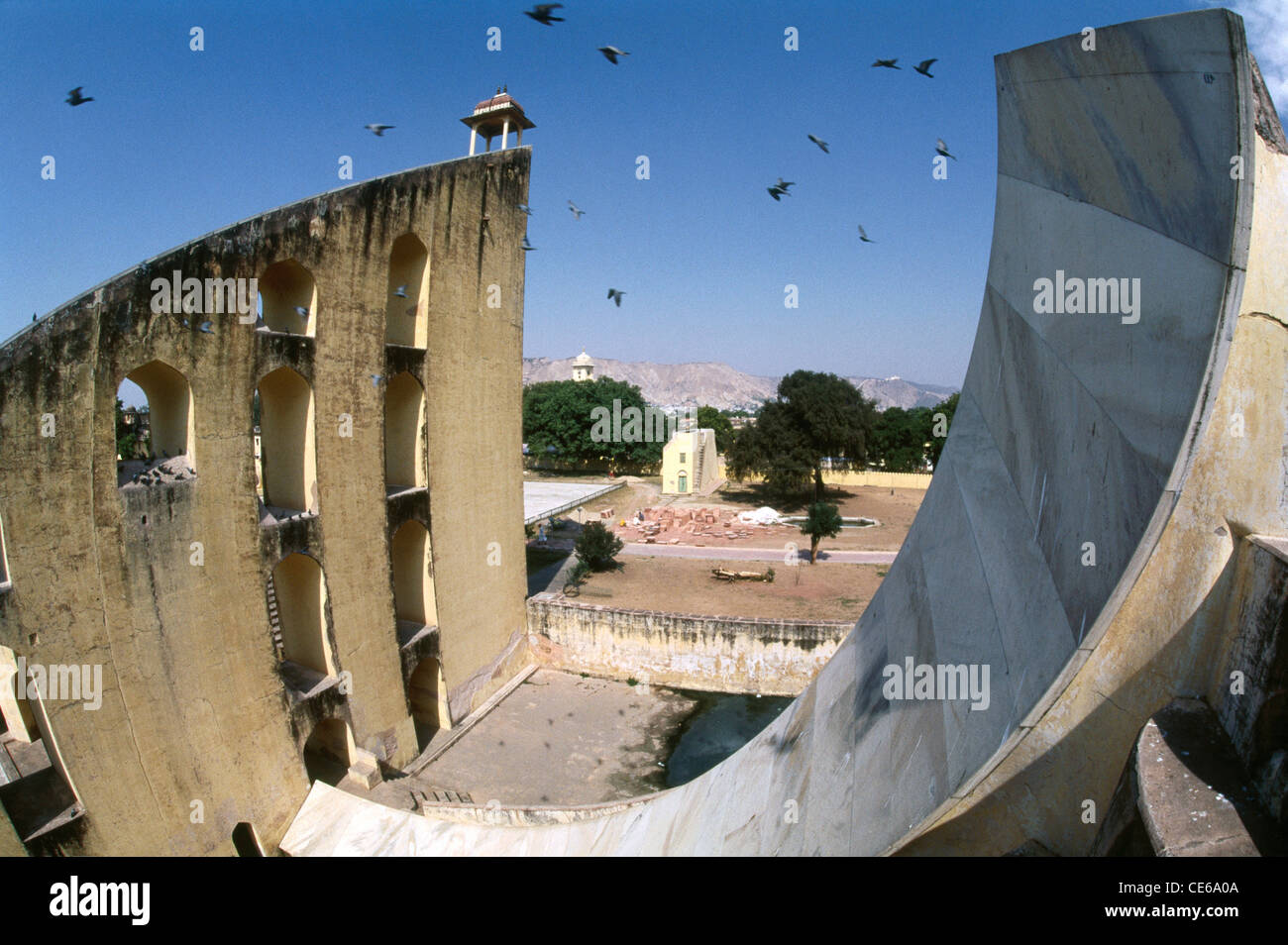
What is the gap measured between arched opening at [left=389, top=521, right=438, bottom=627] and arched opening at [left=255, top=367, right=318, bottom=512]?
2454 millimetres

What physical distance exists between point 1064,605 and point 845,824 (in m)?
1.79

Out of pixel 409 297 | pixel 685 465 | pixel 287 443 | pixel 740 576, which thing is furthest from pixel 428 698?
pixel 685 465

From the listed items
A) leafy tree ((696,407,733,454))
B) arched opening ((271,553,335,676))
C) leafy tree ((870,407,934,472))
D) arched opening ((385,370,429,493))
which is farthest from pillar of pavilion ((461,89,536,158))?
A: leafy tree ((696,407,733,454))

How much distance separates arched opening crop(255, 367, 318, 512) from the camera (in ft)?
32.2

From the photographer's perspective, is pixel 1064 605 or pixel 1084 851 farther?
pixel 1064 605

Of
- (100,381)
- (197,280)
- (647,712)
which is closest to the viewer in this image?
(100,381)

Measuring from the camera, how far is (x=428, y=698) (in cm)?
1241

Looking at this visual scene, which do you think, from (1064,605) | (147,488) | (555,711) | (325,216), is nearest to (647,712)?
(555,711)

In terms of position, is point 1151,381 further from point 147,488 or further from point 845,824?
point 147,488

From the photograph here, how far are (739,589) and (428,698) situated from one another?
931 cm

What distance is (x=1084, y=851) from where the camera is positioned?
2588mm

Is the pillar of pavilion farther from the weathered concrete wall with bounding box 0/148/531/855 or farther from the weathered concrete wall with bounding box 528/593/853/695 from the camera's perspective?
the weathered concrete wall with bounding box 528/593/853/695

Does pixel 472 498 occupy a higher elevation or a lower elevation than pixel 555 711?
higher

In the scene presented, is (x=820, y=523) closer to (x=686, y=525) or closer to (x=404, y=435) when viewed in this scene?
(x=686, y=525)
